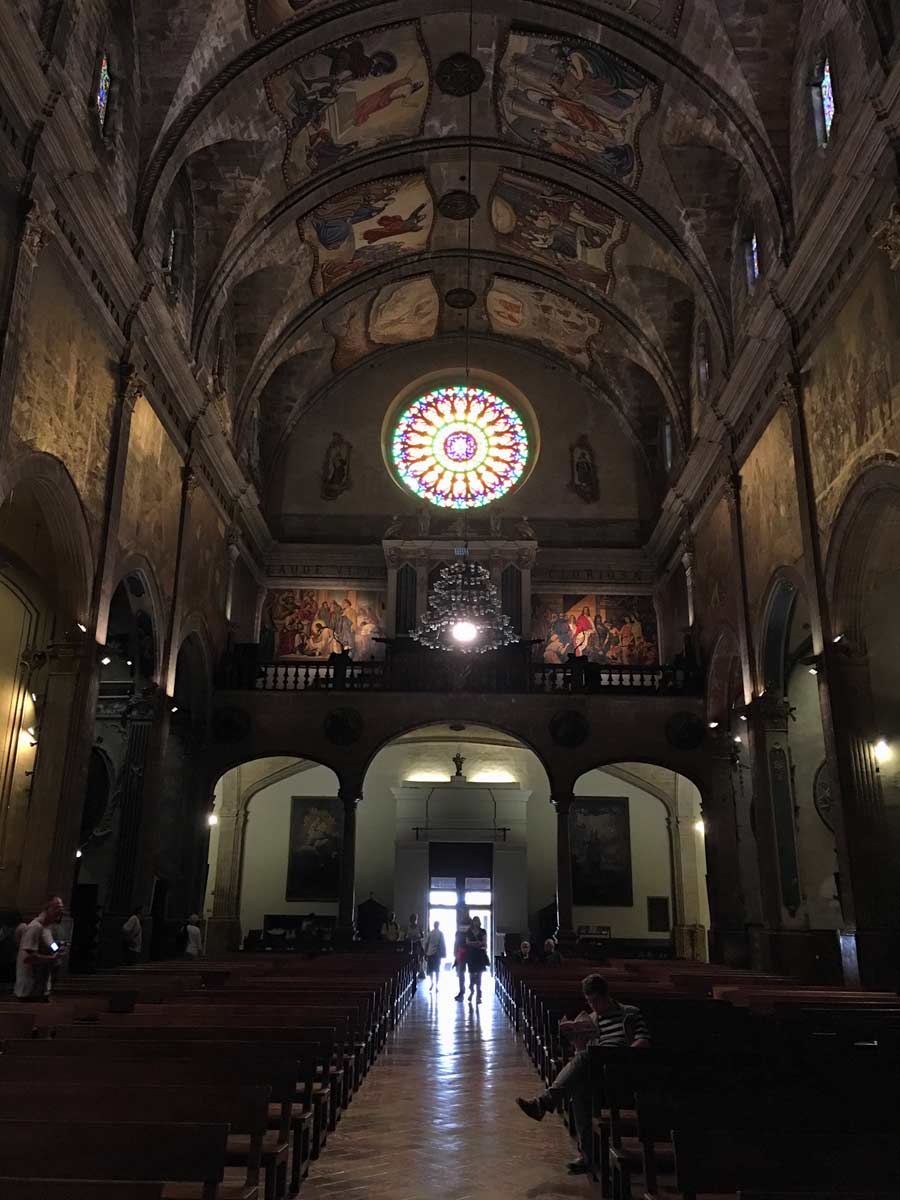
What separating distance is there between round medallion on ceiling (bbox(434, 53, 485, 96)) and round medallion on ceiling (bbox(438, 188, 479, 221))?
2928mm

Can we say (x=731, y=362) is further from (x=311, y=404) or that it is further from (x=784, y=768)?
(x=311, y=404)

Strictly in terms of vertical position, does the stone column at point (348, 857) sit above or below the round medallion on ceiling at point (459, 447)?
below

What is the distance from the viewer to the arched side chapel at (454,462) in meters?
12.2

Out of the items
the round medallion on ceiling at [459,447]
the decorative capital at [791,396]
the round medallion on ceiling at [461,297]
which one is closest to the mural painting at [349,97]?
the round medallion on ceiling at [461,297]

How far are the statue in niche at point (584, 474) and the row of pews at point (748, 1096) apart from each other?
1756 cm

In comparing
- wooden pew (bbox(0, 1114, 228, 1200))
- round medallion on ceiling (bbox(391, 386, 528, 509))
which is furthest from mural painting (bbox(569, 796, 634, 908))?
wooden pew (bbox(0, 1114, 228, 1200))

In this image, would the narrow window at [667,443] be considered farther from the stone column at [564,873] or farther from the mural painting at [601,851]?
the stone column at [564,873]

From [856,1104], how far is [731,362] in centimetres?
1499

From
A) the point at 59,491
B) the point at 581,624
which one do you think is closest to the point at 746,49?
the point at 59,491

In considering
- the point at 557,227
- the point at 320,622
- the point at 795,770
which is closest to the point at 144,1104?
the point at 795,770

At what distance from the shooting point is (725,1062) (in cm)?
507

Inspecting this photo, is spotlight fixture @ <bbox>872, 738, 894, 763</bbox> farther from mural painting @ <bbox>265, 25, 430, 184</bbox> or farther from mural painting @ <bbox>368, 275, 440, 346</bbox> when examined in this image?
mural painting @ <bbox>368, 275, 440, 346</bbox>

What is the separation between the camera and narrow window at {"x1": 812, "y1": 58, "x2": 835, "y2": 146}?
12.9 metres

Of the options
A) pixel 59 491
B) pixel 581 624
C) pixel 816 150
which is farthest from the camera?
pixel 581 624
